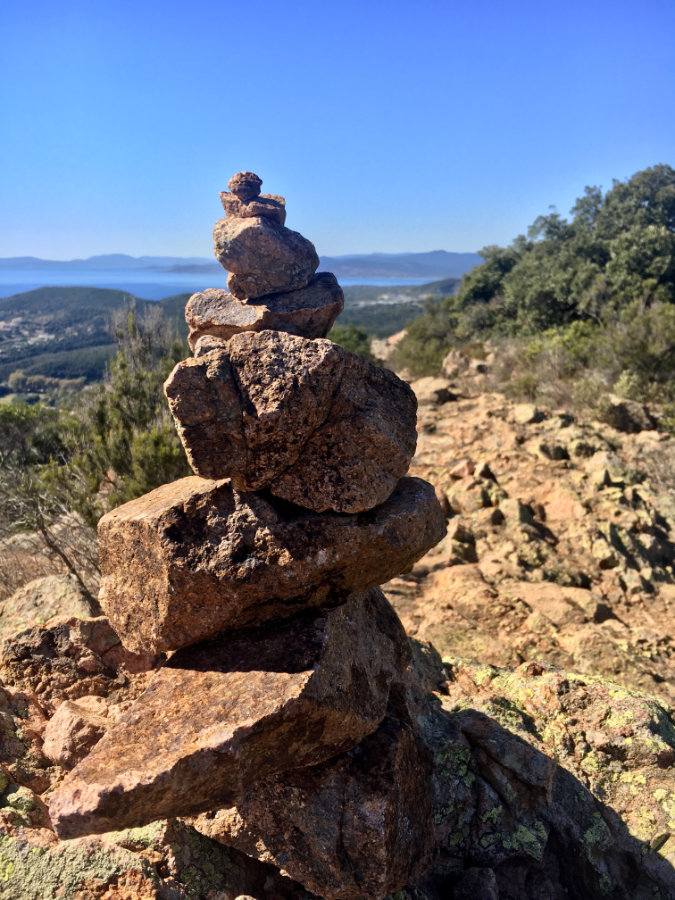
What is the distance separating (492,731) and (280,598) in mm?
2576

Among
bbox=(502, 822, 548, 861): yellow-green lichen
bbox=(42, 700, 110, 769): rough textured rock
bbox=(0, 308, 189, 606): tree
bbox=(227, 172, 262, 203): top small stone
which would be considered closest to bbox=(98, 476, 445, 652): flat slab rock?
bbox=(42, 700, 110, 769): rough textured rock

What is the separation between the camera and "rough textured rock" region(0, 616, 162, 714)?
4.91m

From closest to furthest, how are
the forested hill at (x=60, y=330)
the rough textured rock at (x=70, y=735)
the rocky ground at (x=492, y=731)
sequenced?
the rocky ground at (x=492, y=731) → the rough textured rock at (x=70, y=735) → the forested hill at (x=60, y=330)

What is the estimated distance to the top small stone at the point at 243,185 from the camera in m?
5.26

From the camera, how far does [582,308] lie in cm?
2759

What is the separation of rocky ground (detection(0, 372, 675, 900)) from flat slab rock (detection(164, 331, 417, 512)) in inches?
93.4

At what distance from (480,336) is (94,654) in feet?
117

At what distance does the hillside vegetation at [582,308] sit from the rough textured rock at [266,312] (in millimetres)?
13398

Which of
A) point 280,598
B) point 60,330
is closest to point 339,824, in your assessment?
point 280,598

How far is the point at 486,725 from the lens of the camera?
16.6 feet

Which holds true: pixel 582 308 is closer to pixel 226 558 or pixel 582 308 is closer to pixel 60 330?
pixel 226 558

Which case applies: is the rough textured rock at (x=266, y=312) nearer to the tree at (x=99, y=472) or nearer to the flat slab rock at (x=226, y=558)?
the flat slab rock at (x=226, y=558)

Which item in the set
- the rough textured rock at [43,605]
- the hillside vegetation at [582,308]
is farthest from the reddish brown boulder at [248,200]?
the hillside vegetation at [582,308]

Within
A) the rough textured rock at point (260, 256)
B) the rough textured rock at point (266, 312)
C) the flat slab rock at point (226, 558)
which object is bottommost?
the flat slab rock at point (226, 558)
